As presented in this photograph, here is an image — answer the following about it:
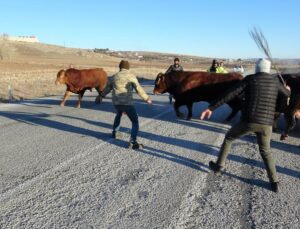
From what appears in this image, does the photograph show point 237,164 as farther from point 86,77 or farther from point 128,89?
point 86,77

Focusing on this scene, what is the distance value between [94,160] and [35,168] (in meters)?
1.07

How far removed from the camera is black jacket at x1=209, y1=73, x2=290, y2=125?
20.8ft

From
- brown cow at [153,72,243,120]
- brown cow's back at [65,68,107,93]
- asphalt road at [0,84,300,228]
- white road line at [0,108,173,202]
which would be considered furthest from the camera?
brown cow's back at [65,68,107,93]

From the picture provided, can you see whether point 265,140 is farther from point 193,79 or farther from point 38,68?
point 38,68

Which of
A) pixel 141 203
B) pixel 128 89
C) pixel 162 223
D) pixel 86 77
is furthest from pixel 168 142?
pixel 86 77

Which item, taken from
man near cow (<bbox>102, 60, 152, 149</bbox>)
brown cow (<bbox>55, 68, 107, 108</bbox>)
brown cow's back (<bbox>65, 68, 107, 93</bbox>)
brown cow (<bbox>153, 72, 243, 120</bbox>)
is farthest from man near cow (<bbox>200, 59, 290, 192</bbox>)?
brown cow's back (<bbox>65, 68, 107, 93</bbox>)

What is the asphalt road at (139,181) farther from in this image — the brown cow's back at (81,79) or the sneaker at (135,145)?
the brown cow's back at (81,79)

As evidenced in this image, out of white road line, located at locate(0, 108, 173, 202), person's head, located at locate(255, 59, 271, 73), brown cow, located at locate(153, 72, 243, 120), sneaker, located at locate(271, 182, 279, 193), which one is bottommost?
white road line, located at locate(0, 108, 173, 202)

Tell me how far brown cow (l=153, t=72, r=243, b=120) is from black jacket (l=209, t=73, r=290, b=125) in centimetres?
629

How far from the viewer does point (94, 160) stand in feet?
25.7

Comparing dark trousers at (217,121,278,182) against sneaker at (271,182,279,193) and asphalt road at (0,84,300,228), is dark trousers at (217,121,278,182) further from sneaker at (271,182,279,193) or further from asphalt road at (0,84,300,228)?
asphalt road at (0,84,300,228)

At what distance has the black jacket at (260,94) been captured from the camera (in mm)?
6344

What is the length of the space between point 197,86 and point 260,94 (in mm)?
Answer: 6864

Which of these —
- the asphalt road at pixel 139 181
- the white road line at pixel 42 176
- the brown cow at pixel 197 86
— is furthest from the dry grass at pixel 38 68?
the white road line at pixel 42 176
